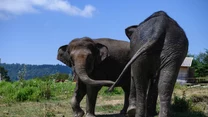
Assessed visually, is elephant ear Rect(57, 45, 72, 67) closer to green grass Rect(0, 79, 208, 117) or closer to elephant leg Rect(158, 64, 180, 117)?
green grass Rect(0, 79, 208, 117)

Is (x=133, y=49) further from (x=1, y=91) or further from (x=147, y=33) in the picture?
(x=1, y=91)

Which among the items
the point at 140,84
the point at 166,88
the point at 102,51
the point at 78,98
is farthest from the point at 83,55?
the point at 166,88

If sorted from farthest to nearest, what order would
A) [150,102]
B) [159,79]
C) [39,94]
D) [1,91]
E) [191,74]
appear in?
[191,74] < [1,91] < [39,94] < [150,102] < [159,79]

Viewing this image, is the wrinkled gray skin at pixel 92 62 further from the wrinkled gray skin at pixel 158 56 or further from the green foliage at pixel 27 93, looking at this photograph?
the green foliage at pixel 27 93

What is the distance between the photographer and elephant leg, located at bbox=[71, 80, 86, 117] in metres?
9.14

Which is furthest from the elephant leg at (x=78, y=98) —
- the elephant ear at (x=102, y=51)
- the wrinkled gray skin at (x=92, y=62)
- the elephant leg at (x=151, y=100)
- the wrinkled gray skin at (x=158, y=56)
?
the wrinkled gray skin at (x=158, y=56)

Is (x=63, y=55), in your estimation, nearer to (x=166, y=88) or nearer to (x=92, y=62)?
(x=92, y=62)

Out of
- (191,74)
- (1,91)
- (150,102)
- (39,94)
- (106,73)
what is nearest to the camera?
(150,102)

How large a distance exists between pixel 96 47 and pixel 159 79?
338 cm

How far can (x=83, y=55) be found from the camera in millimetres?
8336

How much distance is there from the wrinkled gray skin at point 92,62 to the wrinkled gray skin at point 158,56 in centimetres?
147

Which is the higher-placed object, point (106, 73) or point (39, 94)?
point (106, 73)

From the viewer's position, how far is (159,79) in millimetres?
6016

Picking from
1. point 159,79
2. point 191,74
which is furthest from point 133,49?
point 191,74
